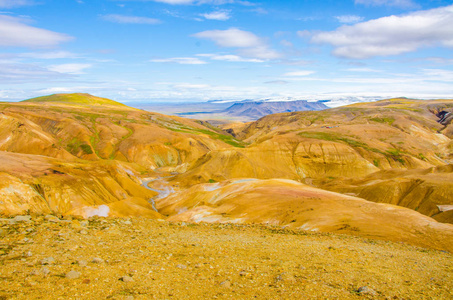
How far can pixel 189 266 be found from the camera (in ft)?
Answer: 46.5

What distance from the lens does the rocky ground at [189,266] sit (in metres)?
11.4

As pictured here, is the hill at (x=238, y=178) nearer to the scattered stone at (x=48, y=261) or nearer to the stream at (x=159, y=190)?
the stream at (x=159, y=190)

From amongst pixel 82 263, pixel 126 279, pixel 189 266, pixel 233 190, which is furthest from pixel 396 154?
pixel 82 263

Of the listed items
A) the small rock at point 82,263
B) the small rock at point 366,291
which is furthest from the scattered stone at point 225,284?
the small rock at point 82,263

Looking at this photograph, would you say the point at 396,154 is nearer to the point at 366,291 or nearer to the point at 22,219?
the point at 366,291

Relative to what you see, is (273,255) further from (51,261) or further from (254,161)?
(254,161)

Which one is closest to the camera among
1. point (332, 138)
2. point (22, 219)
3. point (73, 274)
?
point (73, 274)

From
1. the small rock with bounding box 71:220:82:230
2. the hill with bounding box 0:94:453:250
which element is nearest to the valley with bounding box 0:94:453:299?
the small rock with bounding box 71:220:82:230

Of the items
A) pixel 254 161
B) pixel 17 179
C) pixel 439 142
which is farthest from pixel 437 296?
pixel 439 142

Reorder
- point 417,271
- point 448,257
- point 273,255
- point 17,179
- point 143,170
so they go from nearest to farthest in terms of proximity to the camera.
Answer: point 417,271, point 273,255, point 448,257, point 17,179, point 143,170

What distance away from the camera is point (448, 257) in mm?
20094

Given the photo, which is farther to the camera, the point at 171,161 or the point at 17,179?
the point at 171,161

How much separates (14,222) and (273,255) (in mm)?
15083

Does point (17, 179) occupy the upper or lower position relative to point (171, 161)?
upper
